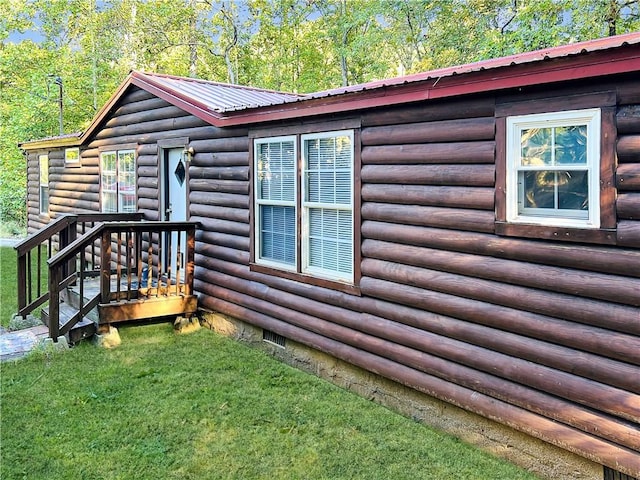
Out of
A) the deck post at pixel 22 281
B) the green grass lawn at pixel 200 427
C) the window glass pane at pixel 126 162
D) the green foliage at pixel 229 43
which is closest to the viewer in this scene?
the green grass lawn at pixel 200 427

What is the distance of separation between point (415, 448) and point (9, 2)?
2407 cm

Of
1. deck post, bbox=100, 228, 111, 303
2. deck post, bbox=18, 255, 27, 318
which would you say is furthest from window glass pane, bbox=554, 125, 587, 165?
deck post, bbox=18, 255, 27, 318

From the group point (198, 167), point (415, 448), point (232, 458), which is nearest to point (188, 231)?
point (198, 167)

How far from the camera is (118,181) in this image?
954cm

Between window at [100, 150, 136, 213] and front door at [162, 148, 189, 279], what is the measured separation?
3.64 feet

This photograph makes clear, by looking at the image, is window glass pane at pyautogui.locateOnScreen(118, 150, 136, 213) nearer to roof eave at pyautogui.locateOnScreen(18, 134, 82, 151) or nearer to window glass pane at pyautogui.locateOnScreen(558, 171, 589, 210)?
roof eave at pyautogui.locateOnScreen(18, 134, 82, 151)

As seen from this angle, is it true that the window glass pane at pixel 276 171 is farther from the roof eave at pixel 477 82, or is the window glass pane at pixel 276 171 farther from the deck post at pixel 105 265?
the deck post at pixel 105 265

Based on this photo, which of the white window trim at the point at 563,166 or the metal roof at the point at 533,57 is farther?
the white window trim at the point at 563,166

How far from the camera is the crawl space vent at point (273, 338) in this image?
5.99 meters

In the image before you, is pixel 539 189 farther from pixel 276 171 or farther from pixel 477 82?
pixel 276 171

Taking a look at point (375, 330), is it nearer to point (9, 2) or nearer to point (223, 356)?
point (223, 356)

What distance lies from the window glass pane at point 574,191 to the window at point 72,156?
10.3m

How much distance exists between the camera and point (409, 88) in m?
4.12

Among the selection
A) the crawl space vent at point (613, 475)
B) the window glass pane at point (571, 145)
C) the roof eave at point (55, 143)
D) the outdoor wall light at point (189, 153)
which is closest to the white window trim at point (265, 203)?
the outdoor wall light at point (189, 153)
